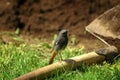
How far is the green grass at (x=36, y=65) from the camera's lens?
5.48 meters

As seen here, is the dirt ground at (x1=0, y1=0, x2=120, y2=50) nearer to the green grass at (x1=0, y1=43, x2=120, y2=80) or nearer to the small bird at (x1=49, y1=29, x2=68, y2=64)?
the green grass at (x1=0, y1=43, x2=120, y2=80)

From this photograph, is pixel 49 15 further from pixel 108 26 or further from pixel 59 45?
pixel 59 45

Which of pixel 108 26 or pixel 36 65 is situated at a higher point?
pixel 108 26

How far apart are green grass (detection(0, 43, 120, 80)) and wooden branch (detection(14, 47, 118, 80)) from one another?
0.06 meters

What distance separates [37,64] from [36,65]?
35mm

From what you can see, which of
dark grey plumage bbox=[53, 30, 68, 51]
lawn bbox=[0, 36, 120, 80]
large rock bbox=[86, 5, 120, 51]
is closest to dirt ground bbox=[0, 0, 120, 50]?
lawn bbox=[0, 36, 120, 80]

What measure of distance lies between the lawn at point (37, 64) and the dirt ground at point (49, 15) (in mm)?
980

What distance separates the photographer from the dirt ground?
800cm

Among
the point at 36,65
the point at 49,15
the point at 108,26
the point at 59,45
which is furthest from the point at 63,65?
the point at 49,15

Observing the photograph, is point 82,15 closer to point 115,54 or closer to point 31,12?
point 31,12

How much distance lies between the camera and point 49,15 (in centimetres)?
827

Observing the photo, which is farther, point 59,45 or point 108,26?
point 108,26

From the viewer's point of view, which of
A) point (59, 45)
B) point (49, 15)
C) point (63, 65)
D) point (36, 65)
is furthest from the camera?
point (49, 15)

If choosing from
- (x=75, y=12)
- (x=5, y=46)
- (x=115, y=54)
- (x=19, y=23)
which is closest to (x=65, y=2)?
(x=75, y=12)
